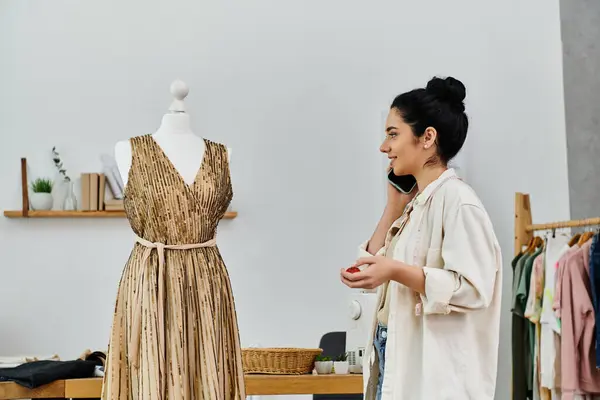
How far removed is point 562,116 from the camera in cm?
494

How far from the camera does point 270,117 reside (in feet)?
16.3

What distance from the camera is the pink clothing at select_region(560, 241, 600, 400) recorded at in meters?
3.62

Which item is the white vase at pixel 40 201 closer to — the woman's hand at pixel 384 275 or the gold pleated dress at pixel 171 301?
the gold pleated dress at pixel 171 301

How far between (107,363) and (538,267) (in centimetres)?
232

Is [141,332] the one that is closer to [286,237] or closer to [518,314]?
[518,314]

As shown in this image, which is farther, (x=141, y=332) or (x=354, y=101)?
(x=354, y=101)

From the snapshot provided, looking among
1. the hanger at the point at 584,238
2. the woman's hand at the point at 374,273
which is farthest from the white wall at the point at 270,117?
the woman's hand at the point at 374,273

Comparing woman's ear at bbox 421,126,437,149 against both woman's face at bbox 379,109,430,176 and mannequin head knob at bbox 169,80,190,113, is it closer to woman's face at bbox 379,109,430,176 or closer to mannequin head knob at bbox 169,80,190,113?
woman's face at bbox 379,109,430,176

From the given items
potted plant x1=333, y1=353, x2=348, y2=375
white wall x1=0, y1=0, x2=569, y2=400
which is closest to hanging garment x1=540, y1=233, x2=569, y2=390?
white wall x1=0, y1=0, x2=569, y2=400

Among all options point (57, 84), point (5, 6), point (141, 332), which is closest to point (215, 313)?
point (141, 332)

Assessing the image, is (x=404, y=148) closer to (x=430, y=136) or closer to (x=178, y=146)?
(x=430, y=136)

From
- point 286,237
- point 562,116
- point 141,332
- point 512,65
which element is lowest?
point 141,332

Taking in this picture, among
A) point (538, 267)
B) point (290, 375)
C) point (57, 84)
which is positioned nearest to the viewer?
point (290, 375)

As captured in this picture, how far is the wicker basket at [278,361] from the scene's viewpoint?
9.55ft
